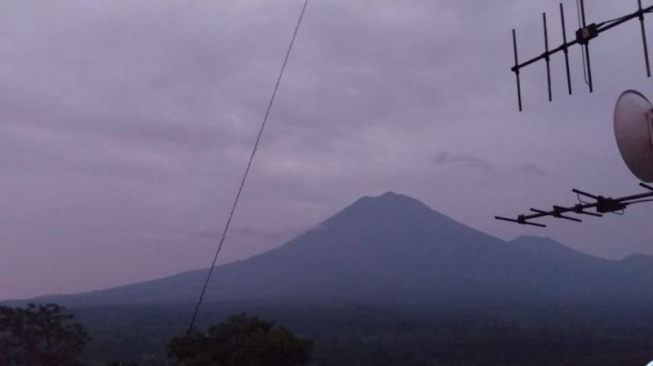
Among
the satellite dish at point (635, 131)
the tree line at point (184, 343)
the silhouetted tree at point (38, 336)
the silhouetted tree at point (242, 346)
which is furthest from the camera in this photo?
the silhouetted tree at point (38, 336)

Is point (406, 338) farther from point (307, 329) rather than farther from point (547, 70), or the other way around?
point (547, 70)

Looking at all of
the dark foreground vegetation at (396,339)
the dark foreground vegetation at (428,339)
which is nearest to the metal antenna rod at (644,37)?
the dark foreground vegetation at (396,339)

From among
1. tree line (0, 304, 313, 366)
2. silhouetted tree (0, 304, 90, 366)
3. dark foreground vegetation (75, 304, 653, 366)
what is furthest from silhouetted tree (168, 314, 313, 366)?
dark foreground vegetation (75, 304, 653, 366)

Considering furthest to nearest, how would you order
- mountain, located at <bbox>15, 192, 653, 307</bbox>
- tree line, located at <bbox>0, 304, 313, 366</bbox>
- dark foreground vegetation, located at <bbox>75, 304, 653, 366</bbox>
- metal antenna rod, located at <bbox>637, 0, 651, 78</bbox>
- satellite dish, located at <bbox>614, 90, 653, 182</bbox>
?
mountain, located at <bbox>15, 192, 653, 307</bbox> < dark foreground vegetation, located at <bbox>75, 304, 653, 366</bbox> < tree line, located at <bbox>0, 304, 313, 366</bbox> < satellite dish, located at <bbox>614, 90, 653, 182</bbox> < metal antenna rod, located at <bbox>637, 0, 651, 78</bbox>

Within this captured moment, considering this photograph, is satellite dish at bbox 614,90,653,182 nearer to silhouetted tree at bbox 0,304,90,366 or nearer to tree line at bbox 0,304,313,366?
tree line at bbox 0,304,313,366

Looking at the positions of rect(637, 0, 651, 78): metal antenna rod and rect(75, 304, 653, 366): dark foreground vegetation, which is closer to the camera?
rect(637, 0, 651, 78): metal antenna rod

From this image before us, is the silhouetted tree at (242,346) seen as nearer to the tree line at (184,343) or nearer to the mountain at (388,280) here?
the tree line at (184,343)

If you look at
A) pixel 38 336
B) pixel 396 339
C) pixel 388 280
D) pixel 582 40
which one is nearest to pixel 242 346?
pixel 38 336

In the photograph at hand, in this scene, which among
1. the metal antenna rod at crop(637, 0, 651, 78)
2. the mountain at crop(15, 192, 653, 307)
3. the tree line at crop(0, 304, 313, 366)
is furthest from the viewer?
the mountain at crop(15, 192, 653, 307)
